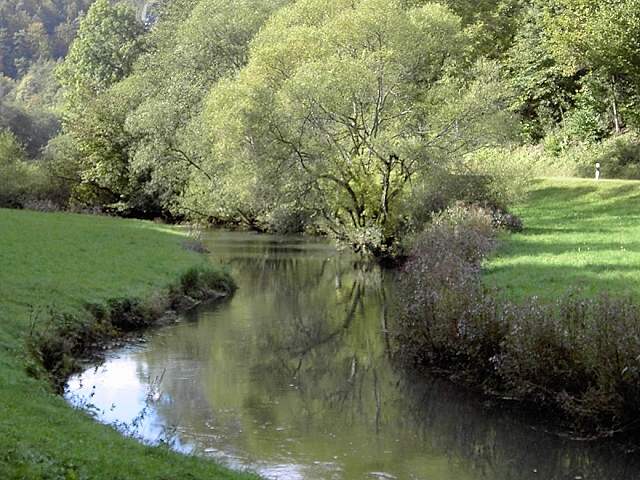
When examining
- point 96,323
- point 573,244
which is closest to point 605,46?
point 573,244

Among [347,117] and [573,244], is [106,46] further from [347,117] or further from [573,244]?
[573,244]

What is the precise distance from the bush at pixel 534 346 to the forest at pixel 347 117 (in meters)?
19.3

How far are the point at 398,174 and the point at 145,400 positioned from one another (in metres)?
25.0

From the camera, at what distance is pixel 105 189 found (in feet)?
225

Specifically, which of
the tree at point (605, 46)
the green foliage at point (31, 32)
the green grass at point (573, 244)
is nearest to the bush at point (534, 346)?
the green grass at point (573, 244)

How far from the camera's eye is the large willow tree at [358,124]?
38.3 metres

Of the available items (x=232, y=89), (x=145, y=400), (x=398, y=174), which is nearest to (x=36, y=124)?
(x=232, y=89)

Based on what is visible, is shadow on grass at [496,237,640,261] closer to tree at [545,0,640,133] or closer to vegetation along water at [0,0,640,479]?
vegetation along water at [0,0,640,479]

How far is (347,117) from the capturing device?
128 feet

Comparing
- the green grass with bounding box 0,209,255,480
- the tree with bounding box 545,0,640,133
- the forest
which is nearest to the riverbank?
the green grass with bounding box 0,209,255,480

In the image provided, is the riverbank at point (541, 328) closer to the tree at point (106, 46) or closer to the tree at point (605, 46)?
the tree at point (605, 46)

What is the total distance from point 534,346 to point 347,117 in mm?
25522

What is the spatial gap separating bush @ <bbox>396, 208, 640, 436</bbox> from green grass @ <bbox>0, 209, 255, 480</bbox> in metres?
6.41

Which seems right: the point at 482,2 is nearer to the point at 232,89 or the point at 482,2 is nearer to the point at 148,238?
the point at 232,89
